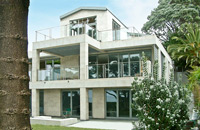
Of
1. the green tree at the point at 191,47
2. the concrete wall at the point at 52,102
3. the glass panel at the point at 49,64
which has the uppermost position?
the green tree at the point at 191,47

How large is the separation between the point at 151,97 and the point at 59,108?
596 inches

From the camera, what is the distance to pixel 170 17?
35.2 m

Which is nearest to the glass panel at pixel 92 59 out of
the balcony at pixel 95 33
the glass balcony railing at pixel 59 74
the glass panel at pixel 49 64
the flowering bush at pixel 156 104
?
the balcony at pixel 95 33

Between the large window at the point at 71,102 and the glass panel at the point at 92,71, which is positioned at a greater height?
the glass panel at the point at 92,71

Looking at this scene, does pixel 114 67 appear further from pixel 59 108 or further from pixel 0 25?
pixel 0 25

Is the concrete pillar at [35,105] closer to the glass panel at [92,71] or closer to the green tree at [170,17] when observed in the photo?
the glass panel at [92,71]

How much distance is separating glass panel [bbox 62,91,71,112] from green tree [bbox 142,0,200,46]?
1941 centimetres

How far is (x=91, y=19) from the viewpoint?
874 inches

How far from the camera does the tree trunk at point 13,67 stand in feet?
4.82

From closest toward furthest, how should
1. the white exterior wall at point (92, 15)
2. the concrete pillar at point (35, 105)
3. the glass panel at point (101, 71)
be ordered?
the glass panel at point (101, 71), the concrete pillar at point (35, 105), the white exterior wall at point (92, 15)

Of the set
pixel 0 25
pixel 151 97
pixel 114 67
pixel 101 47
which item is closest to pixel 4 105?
pixel 0 25

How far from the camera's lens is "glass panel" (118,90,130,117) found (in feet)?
61.0

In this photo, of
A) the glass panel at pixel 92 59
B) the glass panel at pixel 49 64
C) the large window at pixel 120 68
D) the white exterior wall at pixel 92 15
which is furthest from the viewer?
the glass panel at pixel 49 64

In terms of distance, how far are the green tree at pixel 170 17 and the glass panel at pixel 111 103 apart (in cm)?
1806
